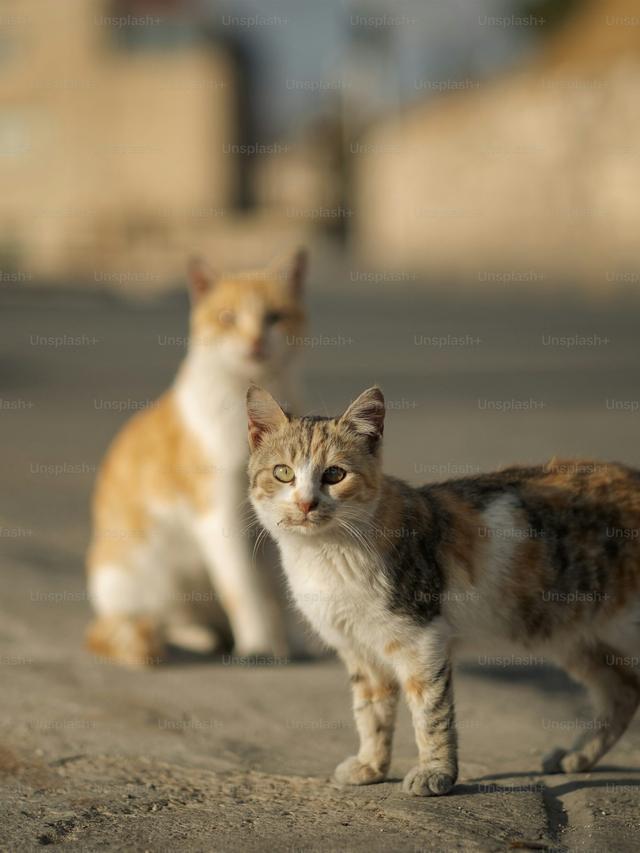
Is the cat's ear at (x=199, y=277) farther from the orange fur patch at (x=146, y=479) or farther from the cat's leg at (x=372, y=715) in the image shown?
the cat's leg at (x=372, y=715)

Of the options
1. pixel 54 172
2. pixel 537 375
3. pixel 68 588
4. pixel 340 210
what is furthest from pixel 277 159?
pixel 68 588

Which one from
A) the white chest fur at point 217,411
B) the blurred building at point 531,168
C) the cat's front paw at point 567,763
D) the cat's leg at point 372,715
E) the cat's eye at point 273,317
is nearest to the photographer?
the cat's leg at point 372,715

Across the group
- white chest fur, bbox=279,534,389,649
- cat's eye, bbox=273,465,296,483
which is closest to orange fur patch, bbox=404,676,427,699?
white chest fur, bbox=279,534,389,649

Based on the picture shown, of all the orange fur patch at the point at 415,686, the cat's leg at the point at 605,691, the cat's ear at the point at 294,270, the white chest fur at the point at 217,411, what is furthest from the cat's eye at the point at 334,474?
the cat's ear at the point at 294,270

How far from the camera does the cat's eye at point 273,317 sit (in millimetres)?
5734

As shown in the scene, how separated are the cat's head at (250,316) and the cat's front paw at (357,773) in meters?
2.28

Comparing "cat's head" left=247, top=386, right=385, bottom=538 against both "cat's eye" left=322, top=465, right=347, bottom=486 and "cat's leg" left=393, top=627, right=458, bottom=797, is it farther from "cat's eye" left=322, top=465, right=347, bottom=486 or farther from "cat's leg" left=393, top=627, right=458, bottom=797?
"cat's leg" left=393, top=627, right=458, bottom=797

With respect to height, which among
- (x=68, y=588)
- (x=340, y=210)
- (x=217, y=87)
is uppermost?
(x=217, y=87)

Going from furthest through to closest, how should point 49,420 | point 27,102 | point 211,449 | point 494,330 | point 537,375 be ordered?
point 27,102 → point 494,330 → point 537,375 → point 49,420 → point 211,449

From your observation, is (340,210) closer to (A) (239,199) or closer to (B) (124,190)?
(A) (239,199)

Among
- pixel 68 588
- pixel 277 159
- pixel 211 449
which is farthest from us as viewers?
pixel 277 159

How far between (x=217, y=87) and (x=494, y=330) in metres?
26.3

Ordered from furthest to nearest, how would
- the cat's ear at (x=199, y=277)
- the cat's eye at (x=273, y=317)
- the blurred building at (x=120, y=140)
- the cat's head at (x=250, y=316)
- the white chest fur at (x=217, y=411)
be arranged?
the blurred building at (x=120, y=140), the cat's ear at (x=199, y=277), the cat's eye at (x=273, y=317), the cat's head at (x=250, y=316), the white chest fur at (x=217, y=411)

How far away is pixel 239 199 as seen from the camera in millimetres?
45094
